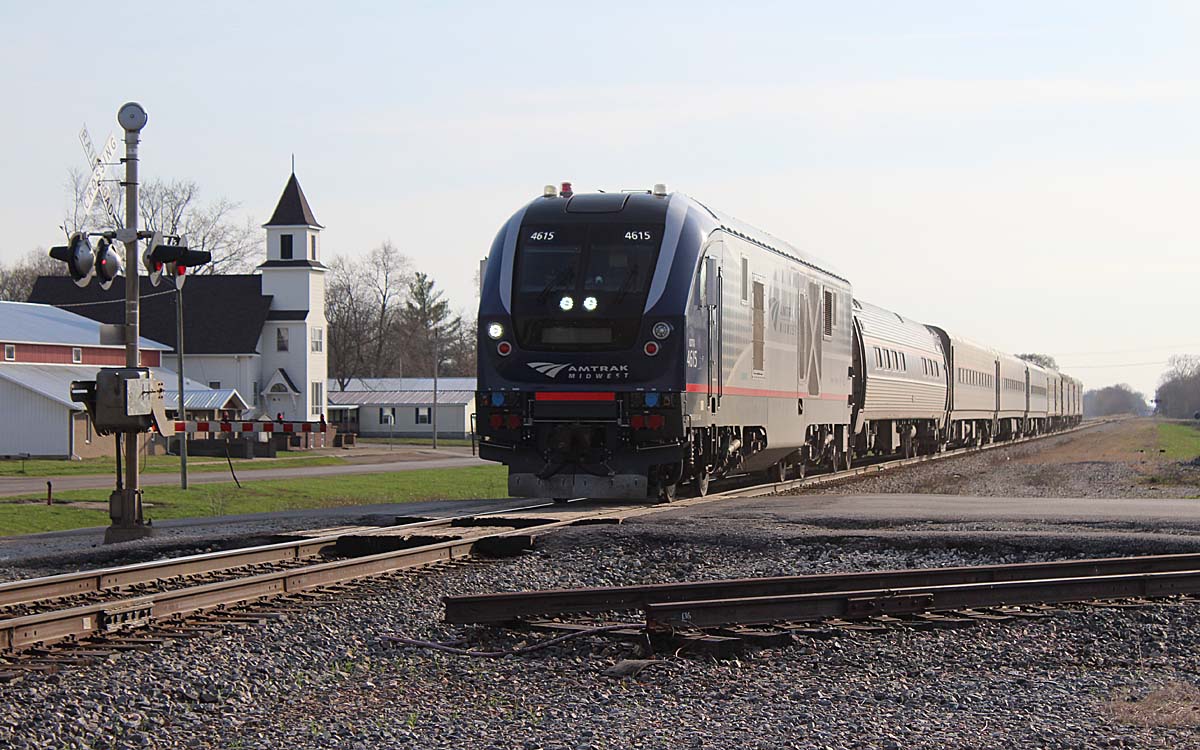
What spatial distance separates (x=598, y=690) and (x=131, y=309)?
1152 cm

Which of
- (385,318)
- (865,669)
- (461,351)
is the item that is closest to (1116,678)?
(865,669)

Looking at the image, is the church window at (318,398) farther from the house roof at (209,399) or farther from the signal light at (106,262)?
the signal light at (106,262)

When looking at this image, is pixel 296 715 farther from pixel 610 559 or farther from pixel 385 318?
pixel 385 318

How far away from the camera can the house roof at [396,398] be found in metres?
99.2

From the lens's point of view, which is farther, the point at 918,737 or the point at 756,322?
the point at 756,322

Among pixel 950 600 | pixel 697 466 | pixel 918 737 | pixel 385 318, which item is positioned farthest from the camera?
pixel 385 318

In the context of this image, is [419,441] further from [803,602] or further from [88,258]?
[803,602]

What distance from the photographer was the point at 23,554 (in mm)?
Answer: 13867

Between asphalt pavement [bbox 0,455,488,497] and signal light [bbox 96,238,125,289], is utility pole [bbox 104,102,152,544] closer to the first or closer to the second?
signal light [bbox 96,238,125,289]

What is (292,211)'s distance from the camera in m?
82.7

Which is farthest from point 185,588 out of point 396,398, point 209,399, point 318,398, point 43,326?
point 396,398

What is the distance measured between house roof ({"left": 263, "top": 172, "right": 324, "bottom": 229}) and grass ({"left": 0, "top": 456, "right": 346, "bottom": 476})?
24.5 metres

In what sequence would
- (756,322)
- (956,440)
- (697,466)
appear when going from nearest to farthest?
(697,466) < (756,322) < (956,440)

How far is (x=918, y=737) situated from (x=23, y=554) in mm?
10518
